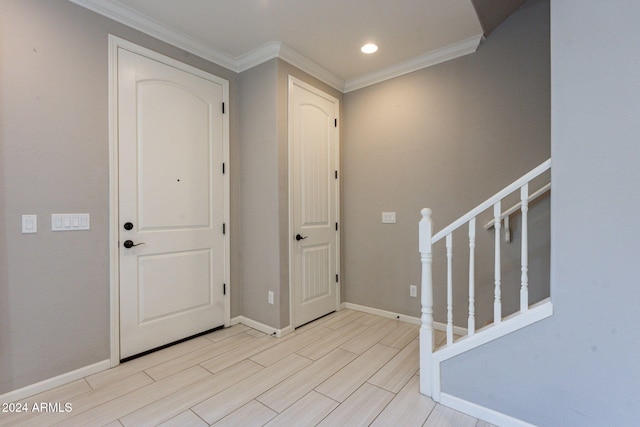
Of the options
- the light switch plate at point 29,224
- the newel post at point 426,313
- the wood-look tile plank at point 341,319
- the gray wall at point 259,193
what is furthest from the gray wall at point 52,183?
the newel post at point 426,313

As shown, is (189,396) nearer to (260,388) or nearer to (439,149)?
(260,388)

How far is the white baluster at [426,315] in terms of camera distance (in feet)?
5.84

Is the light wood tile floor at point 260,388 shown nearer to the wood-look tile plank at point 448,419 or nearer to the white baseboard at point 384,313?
the wood-look tile plank at point 448,419

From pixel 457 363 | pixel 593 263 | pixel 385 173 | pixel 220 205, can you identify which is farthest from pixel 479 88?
pixel 220 205

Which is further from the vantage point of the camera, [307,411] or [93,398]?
[93,398]

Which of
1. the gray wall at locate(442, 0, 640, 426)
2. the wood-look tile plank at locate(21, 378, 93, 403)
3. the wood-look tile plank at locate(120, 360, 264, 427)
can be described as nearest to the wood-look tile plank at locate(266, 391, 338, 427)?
the wood-look tile plank at locate(120, 360, 264, 427)

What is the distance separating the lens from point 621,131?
126 cm

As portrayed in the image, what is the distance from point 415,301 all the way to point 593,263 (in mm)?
1767

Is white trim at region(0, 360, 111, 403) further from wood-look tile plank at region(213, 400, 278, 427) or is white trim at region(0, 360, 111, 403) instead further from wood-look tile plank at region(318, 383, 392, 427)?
wood-look tile plank at region(318, 383, 392, 427)

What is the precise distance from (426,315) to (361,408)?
2.14 feet

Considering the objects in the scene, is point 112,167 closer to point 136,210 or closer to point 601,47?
point 136,210

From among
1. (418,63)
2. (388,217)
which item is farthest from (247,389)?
(418,63)

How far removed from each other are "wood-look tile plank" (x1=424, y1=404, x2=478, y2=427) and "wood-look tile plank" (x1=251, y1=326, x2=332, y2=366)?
3.71 ft

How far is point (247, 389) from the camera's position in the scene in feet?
6.19
